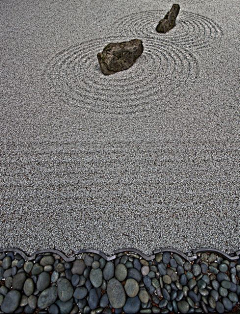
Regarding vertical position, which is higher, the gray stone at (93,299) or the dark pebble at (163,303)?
the dark pebble at (163,303)

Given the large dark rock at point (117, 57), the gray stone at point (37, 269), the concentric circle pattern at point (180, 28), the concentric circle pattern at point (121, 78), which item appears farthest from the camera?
the concentric circle pattern at point (180, 28)

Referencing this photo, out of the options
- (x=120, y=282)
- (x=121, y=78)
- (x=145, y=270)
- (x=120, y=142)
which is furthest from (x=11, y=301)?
(x=121, y=78)

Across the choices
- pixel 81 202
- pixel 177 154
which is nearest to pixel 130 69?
pixel 177 154

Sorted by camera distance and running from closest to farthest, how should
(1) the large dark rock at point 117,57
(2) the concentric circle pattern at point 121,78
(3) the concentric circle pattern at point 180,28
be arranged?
(2) the concentric circle pattern at point 121,78 < (1) the large dark rock at point 117,57 < (3) the concentric circle pattern at point 180,28

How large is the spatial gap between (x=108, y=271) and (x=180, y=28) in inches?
84.9

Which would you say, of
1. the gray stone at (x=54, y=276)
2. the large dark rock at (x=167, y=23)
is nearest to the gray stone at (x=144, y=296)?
the gray stone at (x=54, y=276)

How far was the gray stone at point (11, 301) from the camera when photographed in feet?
3.20

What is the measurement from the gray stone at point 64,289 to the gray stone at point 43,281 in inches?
1.7

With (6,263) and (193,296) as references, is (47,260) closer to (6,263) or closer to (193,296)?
(6,263)

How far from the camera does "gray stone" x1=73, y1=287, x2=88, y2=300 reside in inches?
39.3

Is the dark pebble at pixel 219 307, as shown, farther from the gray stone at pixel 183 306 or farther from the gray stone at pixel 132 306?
the gray stone at pixel 132 306

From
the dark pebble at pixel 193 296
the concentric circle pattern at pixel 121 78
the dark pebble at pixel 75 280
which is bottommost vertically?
the dark pebble at pixel 75 280

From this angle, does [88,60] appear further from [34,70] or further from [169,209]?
[169,209]

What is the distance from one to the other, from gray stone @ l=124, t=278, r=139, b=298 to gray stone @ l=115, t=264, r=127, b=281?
24mm
